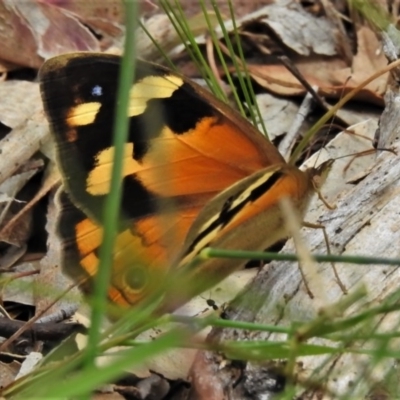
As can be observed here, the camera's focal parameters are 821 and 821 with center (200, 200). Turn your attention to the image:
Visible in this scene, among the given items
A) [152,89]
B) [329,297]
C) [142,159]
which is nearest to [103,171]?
[142,159]

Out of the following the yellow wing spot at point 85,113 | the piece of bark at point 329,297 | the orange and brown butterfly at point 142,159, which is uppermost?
the yellow wing spot at point 85,113

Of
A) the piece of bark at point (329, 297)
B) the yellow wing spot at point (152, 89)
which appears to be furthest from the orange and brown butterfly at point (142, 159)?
the piece of bark at point (329, 297)

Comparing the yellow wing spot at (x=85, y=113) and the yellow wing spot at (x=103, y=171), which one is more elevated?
the yellow wing spot at (x=85, y=113)

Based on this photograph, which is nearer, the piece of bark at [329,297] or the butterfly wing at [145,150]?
the piece of bark at [329,297]

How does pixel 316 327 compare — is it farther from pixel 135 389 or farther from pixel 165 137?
pixel 165 137

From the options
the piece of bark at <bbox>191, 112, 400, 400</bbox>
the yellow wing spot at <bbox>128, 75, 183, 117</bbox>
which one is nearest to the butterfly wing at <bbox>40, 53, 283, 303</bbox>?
the yellow wing spot at <bbox>128, 75, 183, 117</bbox>

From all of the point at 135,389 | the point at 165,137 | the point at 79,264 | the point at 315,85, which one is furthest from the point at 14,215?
the point at 315,85

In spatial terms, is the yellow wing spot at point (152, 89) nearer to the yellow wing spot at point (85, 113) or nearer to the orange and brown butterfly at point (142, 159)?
the orange and brown butterfly at point (142, 159)
